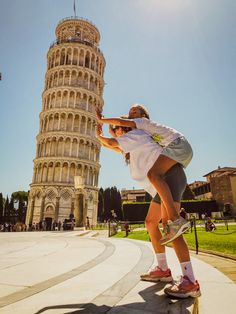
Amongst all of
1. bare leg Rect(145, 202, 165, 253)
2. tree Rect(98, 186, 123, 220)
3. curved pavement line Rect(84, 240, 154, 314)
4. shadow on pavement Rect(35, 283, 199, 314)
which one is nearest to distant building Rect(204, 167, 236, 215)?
tree Rect(98, 186, 123, 220)

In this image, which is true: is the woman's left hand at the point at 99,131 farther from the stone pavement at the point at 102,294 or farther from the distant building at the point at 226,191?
the distant building at the point at 226,191

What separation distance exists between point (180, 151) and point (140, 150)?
0.44 meters

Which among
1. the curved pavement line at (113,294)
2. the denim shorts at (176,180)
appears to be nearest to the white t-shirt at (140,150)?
the denim shorts at (176,180)

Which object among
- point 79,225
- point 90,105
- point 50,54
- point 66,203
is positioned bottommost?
point 79,225

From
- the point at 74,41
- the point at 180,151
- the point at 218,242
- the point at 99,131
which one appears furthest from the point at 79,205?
the point at 74,41

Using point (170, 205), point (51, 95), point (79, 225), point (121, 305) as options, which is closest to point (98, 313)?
point (121, 305)

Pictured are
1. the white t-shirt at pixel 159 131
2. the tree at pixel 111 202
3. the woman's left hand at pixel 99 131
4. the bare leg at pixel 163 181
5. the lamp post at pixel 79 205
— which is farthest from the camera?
the tree at pixel 111 202

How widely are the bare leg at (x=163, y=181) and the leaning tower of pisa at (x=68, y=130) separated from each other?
42.5m

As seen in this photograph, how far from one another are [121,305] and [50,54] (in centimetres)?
6109

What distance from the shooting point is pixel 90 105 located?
169 ft

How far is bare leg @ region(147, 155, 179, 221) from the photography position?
2.30 m

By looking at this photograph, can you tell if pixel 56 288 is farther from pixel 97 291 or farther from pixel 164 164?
pixel 164 164

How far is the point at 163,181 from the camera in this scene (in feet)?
8.04

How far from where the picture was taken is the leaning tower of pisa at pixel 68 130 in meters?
44.9
